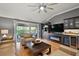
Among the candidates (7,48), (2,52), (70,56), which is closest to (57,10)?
(70,56)

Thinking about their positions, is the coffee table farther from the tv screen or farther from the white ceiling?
the white ceiling

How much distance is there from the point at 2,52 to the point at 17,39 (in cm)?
41

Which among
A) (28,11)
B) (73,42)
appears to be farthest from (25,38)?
(73,42)

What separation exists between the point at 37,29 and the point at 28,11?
0.44m

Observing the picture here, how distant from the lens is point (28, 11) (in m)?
1.96

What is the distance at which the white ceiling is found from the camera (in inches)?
75.2

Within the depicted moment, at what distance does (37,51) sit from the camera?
74.6 inches

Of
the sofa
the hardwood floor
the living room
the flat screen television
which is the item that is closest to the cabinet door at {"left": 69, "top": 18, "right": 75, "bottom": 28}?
the living room

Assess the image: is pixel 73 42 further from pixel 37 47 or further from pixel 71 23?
pixel 37 47

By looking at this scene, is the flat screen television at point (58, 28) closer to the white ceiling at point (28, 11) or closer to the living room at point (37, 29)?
the living room at point (37, 29)

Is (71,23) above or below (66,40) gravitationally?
above

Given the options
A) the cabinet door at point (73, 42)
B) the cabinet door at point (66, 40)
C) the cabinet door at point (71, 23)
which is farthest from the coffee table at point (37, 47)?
the cabinet door at point (71, 23)

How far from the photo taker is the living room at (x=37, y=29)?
1900mm

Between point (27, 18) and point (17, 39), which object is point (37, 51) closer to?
point (17, 39)
